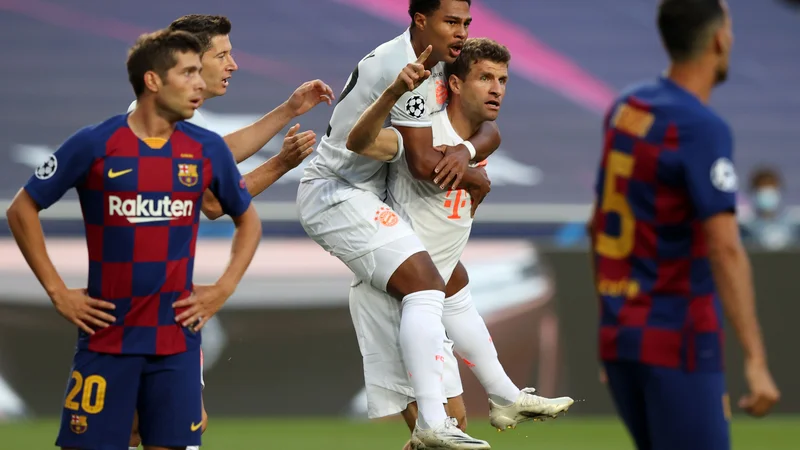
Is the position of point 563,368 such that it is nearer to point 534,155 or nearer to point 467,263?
point 467,263

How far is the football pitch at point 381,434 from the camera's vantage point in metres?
7.65

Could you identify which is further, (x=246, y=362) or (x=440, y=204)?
(x=246, y=362)

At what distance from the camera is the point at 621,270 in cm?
356

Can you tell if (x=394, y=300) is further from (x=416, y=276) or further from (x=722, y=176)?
(x=722, y=176)

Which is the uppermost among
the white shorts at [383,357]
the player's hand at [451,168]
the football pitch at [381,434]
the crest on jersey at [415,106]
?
the crest on jersey at [415,106]

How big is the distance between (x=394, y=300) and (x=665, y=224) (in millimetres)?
2226

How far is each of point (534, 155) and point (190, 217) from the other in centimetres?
1021

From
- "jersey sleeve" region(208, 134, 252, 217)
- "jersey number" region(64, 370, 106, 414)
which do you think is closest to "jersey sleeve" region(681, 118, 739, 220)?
"jersey sleeve" region(208, 134, 252, 217)

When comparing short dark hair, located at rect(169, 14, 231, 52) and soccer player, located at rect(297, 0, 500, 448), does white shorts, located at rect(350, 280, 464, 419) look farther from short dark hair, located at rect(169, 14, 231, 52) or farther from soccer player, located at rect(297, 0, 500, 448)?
short dark hair, located at rect(169, 14, 231, 52)

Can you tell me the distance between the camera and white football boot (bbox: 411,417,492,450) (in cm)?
498

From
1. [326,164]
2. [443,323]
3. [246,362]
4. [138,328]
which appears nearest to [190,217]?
[138,328]

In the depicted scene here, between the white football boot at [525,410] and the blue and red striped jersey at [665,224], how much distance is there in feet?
7.22

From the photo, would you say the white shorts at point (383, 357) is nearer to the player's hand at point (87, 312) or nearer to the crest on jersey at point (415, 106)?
the crest on jersey at point (415, 106)

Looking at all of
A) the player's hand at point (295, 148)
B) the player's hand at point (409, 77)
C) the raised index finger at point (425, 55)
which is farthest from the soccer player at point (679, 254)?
the player's hand at point (295, 148)
